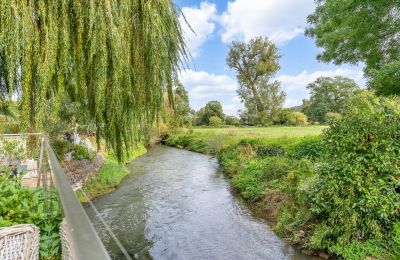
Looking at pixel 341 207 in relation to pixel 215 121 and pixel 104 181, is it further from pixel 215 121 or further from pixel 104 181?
pixel 215 121

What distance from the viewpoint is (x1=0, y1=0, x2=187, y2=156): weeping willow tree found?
2660 millimetres

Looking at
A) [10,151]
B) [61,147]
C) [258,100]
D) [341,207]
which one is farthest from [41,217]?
[258,100]

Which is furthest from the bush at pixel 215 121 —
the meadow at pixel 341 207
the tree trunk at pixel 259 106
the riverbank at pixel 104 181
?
the meadow at pixel 341 207

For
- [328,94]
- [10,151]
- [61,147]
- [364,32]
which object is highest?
[328,94]

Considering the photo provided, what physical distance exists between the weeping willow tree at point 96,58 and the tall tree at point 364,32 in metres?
8.38

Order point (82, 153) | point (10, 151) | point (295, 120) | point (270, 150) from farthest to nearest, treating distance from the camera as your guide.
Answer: point (295, 120) < point (270, 150) < point (82, 153) < point (10, 151)

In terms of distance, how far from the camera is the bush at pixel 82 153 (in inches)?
453

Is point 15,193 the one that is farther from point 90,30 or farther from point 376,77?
point 376,77

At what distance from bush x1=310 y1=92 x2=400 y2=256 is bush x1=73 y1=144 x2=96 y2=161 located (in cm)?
890

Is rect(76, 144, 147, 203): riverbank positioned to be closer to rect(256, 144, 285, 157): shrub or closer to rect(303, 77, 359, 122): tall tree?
rect(256, 144, 285, 157): shrub

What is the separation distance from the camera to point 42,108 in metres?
2.71

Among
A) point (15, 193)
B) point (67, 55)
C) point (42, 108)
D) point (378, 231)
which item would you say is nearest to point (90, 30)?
point (67, 55)

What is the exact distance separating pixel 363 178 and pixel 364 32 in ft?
21.5

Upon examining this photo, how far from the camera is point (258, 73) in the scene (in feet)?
124
